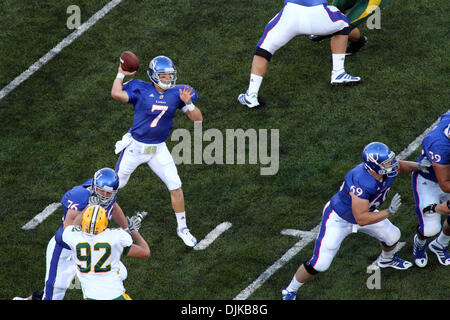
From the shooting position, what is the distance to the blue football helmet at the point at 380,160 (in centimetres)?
813

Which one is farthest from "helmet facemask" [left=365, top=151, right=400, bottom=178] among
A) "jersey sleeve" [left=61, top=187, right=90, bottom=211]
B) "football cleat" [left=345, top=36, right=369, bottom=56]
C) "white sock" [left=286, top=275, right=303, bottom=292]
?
"football cleat" [left=345, top=36, right=369, bottom=56]

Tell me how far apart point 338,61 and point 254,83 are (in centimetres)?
109

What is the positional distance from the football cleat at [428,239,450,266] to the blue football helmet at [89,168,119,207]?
314 centimetres

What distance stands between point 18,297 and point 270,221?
8.77ft

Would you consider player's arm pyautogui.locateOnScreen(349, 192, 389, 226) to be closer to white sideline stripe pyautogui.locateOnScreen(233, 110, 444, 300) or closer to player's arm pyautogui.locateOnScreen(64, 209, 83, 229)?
white sideline stripe pyautogui.locateOnScreen(233, 110, 444, 300)

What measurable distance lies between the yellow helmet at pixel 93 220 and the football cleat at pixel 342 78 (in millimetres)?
4696

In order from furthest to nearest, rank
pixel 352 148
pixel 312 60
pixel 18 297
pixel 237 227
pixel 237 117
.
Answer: pixel 312 60, pixel 237 117, pixel 352 148, pixel 237 227, pixel 18 297

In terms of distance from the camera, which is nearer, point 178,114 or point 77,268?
point 77,268

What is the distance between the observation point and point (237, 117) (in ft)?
36.9

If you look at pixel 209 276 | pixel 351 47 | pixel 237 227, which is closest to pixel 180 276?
pixel 209 276

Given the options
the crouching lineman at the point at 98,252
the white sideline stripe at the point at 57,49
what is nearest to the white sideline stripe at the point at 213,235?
the crouching lineman at the point at 98,252

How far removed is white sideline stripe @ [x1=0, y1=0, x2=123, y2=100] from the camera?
39.2ft

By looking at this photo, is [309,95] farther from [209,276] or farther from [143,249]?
[143,249]

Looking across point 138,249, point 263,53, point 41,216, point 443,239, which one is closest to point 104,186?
point 138,249
